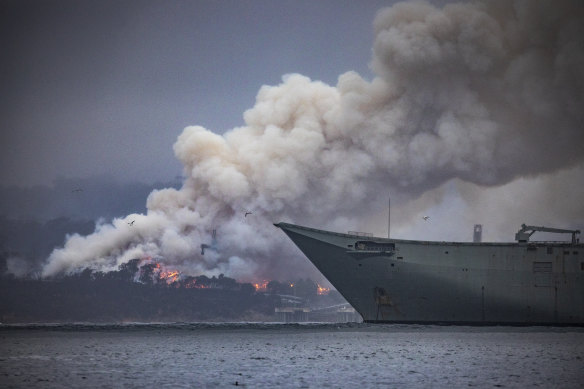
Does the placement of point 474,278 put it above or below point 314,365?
above

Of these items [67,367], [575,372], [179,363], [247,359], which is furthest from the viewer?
[247,359]

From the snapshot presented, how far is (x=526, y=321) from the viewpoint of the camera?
9856cm

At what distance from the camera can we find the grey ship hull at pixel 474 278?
320 feet

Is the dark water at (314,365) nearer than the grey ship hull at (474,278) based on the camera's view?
Yes

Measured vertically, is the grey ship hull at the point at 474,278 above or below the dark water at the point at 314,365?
above

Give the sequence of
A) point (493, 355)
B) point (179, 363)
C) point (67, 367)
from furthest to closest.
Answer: point (493, 355) → point (179, 363) → point (67, 367)

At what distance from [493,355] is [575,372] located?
15212mm

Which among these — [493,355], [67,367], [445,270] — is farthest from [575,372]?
[445,270]

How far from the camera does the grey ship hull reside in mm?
97438

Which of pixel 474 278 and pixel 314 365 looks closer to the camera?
pixel 314 365

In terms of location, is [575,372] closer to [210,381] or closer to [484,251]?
[210,381]

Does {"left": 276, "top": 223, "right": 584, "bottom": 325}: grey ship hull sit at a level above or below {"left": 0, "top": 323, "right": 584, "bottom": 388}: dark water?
above

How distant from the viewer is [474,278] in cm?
9750

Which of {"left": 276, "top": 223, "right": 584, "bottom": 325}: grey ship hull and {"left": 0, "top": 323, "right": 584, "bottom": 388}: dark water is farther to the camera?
{"left": 276, "top": 223, "right": 584, "bottom": 325}: grey ship hull
